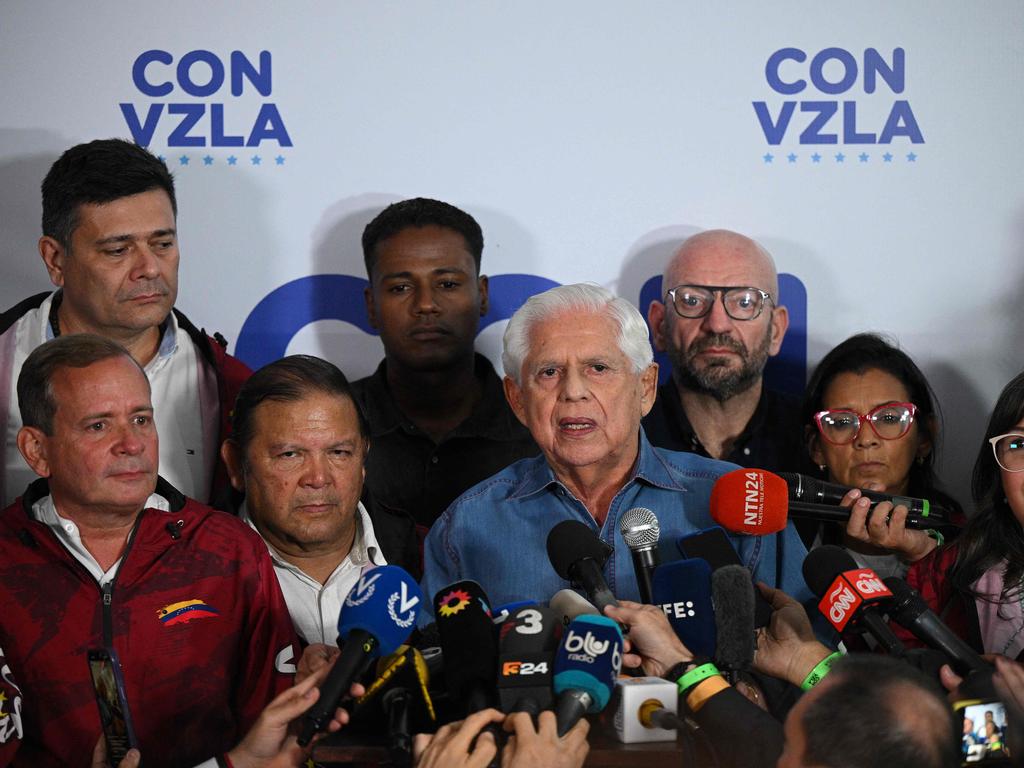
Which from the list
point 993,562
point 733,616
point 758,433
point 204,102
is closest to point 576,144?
point 758,433

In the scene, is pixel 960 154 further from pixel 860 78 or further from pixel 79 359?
pixel 79 359

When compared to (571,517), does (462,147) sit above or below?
above

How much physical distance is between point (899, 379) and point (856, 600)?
179 centimetres

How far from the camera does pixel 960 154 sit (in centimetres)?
462

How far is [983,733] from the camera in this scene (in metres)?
1.99

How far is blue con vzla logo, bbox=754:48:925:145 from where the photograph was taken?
15.2 ft

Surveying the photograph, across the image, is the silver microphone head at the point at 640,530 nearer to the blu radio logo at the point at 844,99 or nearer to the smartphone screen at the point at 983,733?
the smartphone screen at the point at 983,733

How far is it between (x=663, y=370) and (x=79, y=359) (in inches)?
94.5

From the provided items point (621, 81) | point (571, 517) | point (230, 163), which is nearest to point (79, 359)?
point (571, 517)

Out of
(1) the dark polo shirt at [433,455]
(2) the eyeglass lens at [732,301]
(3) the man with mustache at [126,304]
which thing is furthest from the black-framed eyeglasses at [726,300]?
(3) the man with mustache at [126,304]

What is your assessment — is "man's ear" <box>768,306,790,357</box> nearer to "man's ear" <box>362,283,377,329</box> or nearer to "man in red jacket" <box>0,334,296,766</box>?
"man's ear" <box>362,283,377,329</box>

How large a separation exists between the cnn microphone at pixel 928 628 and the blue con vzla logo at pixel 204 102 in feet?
10.6

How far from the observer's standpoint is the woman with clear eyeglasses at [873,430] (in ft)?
12.6

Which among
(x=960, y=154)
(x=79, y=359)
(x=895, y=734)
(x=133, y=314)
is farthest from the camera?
(x=960, y=154)
